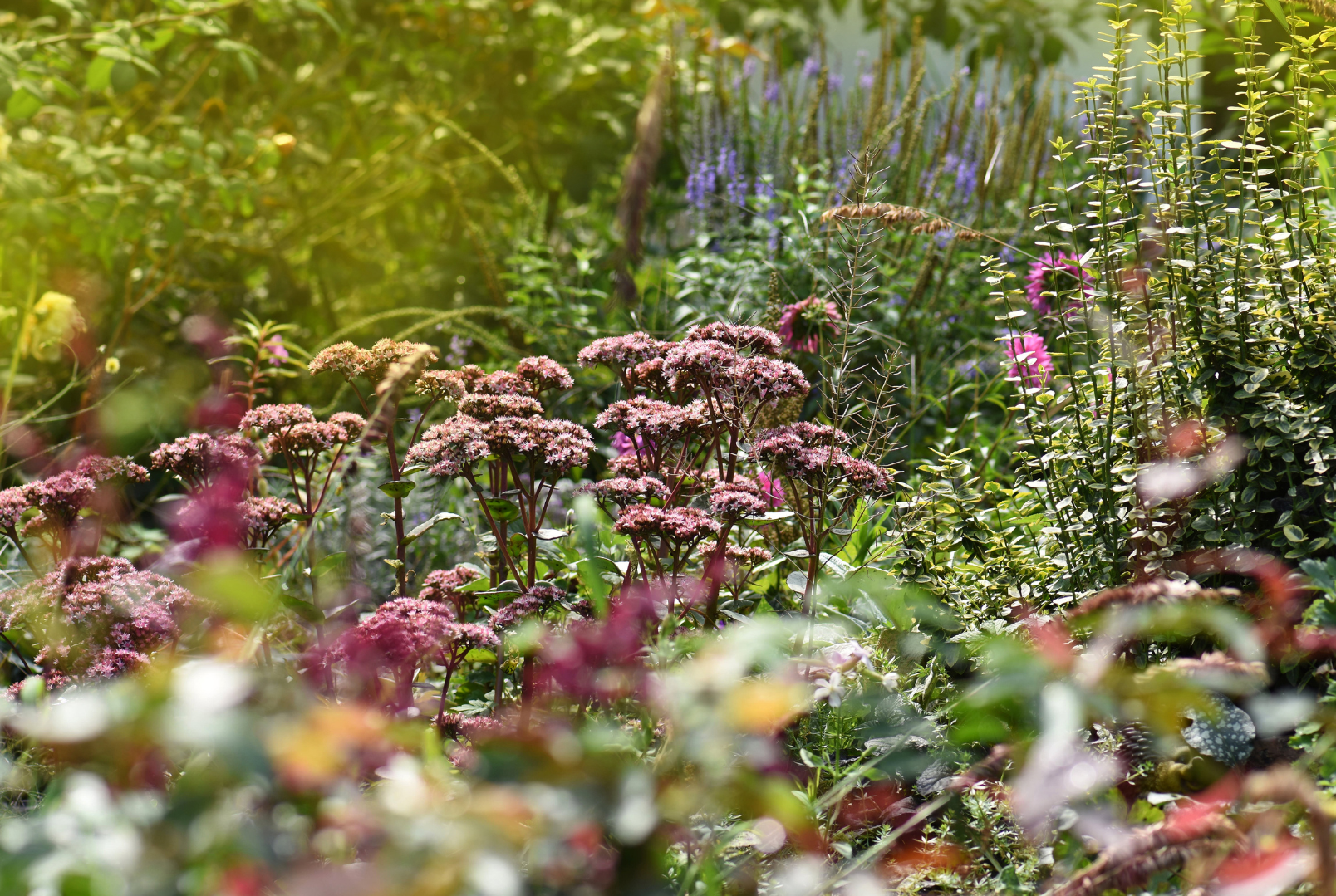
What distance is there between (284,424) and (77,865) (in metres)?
1.44

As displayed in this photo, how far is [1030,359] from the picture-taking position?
2861mm

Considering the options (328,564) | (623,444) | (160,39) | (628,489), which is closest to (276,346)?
(160,39)

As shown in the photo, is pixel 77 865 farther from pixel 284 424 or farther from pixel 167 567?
pixel 167 567

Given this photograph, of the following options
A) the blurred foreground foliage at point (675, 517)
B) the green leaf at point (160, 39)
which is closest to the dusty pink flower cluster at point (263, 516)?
the blurred foreground foliage at point (675, 517)

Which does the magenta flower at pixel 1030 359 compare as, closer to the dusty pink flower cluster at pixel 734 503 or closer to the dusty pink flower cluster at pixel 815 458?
the dusty pink flower cluster at pixel 815 458

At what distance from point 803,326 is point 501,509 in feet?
4.76

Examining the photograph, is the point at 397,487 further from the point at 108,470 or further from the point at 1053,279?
the point at 1053,279

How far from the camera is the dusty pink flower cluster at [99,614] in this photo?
6.05 feet

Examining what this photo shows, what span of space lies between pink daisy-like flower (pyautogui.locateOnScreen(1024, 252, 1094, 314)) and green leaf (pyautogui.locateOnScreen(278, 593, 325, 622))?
163 cm

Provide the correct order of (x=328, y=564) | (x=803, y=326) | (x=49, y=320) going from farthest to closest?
1. (x=803, y=326)
2. (x=49, y=320)
3. (x=328, y=564)

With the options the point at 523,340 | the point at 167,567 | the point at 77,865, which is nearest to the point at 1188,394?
the point at 77,865

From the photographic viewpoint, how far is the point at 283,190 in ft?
17.2

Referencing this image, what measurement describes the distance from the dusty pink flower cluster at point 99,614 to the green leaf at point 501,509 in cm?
56

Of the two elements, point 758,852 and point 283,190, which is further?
point 283,190
